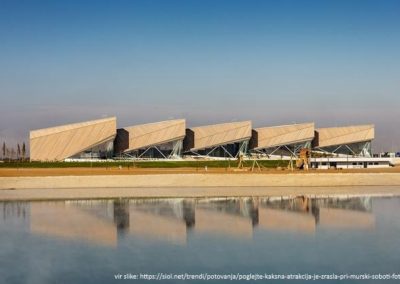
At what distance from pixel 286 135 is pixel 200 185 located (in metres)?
32.2

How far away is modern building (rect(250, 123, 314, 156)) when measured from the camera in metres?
70.9

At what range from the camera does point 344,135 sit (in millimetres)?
71938

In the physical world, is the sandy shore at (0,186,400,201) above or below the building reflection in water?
above

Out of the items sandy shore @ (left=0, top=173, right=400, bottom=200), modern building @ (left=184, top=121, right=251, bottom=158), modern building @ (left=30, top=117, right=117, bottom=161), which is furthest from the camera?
modern building @ (left=184, top=121, right=251, bottom=158)

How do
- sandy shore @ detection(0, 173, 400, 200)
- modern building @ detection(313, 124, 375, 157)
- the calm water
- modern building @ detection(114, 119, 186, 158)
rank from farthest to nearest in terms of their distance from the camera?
modern building @ detection(313, 124, 375, 157)
modern building @ detection(114, 119, 186, 158)
sandy shore @ detection(0, 173, 400, 200)
the calm water

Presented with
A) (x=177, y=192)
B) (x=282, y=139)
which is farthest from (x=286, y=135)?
(x=177, y=192)

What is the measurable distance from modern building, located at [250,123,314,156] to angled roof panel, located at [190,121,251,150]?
2.64 meters

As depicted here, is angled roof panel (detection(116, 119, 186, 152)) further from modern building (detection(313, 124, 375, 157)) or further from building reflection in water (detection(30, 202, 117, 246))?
building reflection in water (detection(30, 202, 117, 246))

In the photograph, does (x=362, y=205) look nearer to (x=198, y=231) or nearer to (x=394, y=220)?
(x=394, y=220)

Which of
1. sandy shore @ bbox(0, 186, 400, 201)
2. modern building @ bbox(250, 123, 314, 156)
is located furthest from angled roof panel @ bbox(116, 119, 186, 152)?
sandy shore @ bbox(0, 186, 400, 201)

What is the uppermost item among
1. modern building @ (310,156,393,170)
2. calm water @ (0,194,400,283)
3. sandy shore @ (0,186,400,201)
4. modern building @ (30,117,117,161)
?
modern building @ (30,117,117,161)

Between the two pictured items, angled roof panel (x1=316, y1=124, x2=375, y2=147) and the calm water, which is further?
angled roof panel (x1=316, y1=124, x2=375, y2=147)

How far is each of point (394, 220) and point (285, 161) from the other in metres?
41.0

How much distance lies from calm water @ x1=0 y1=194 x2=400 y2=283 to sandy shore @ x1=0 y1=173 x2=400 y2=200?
6267 millimetres
